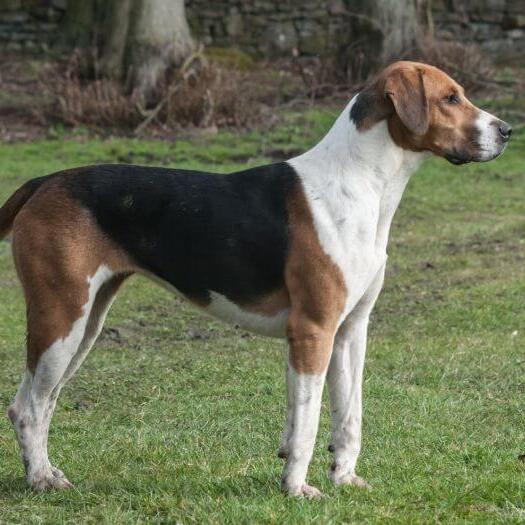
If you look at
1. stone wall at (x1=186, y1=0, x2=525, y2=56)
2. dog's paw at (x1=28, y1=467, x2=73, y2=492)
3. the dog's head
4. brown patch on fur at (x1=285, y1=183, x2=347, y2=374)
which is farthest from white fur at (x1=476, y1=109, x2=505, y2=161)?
stone wall at (x1=186, y1=0, x2=525, y2=56)

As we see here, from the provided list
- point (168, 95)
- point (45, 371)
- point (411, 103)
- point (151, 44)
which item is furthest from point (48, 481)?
point (151, 44)

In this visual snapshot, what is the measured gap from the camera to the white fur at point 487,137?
553cm

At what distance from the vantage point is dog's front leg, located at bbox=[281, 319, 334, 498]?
5.30 meters

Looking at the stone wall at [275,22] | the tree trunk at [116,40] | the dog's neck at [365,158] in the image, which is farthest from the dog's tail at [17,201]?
the stone wall at [275,22]

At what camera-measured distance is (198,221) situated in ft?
18.3

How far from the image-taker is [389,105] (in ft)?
18.0

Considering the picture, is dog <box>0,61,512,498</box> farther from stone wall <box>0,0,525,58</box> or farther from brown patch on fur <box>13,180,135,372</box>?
stone wall <box>0,0,525,58</box>

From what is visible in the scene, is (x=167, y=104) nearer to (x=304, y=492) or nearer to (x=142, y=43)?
(x=142, y=43)

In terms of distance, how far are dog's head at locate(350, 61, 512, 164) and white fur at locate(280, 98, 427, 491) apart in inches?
2.1

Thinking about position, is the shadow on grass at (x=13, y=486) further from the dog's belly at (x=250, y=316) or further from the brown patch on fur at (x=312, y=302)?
the brown patch on fur at (x=312, y=302)

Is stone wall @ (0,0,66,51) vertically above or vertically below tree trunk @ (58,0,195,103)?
below

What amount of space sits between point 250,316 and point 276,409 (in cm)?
183

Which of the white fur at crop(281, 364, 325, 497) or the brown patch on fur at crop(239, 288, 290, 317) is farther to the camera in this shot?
the brown patch on fur at crop(239, 288, 290, 317)

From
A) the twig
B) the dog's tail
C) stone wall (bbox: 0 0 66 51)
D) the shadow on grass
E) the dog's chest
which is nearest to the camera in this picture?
the dog's chest
